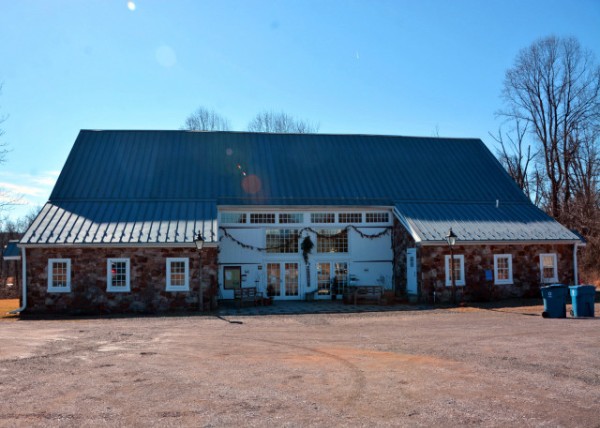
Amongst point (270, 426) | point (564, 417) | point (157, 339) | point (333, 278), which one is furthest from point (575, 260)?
point (270, 426)

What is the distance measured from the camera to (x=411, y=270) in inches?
955

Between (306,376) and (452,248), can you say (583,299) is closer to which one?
(452,248)

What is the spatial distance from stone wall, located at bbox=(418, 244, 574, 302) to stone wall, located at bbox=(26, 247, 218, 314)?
8.48m

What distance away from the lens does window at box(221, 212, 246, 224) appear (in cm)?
2528

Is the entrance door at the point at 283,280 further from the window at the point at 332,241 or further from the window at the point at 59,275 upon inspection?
→ the window at the point at 59,275

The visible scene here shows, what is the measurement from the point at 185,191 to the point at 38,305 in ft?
25.0

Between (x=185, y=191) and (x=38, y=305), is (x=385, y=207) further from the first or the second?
(x=38, y=305)

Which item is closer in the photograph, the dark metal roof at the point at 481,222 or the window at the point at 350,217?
the dark metal roof at the point at 481,222

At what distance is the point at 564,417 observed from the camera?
6.59 m

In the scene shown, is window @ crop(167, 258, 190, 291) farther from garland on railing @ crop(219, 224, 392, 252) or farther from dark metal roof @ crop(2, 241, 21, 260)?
dark metal roof @ crop(2, 241, 21, 260)

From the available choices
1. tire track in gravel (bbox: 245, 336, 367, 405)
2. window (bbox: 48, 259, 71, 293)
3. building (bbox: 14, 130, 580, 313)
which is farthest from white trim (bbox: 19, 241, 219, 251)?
tire track in gravel (bbox: 245, 336, 367, 405)

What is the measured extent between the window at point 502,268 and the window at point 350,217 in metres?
5.96

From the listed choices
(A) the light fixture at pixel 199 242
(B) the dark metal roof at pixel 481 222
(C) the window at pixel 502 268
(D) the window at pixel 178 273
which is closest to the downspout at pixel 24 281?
(D) the window at pixel 178 273

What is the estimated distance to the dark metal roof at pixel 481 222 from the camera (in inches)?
947
